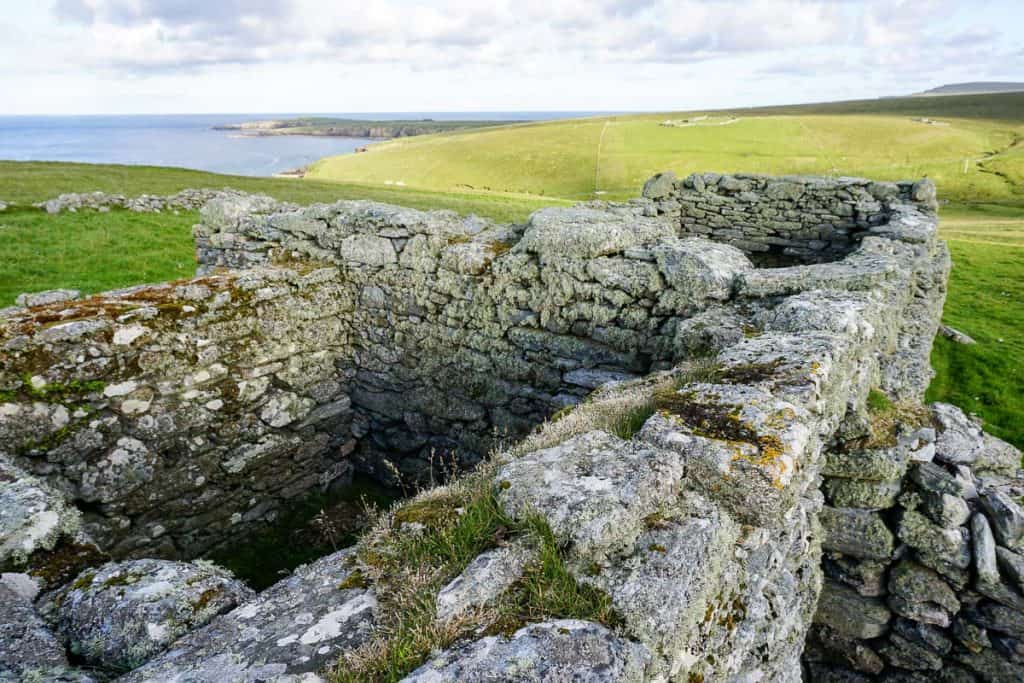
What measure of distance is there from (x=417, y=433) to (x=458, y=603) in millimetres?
6571

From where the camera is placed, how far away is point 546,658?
2391 mm

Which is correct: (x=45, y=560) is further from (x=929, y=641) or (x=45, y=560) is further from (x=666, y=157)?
(x=666, y=157)

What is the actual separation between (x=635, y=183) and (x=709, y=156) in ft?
50.9

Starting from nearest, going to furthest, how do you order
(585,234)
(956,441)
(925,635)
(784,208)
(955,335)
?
(925,635) → (956,441) → (585,234) → (784,208) → (955,335)

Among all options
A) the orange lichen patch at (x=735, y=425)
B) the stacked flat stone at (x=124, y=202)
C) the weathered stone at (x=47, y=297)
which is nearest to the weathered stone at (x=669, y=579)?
the orange lichen patch at (x=735, y=425)

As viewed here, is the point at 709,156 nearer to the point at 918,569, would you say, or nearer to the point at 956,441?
the point at 956,441

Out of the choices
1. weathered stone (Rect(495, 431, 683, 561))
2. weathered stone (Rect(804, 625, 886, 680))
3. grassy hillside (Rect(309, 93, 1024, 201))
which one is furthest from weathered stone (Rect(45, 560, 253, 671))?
grassy hillside (Rect(309, 93, 1024, 201))

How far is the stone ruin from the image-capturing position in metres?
3.01

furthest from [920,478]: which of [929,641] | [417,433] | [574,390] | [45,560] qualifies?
[45,560]

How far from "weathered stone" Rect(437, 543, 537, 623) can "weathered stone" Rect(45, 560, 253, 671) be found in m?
1.52

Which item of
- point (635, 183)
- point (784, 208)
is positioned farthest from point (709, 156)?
point (784, 208)

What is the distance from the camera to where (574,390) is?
737cm

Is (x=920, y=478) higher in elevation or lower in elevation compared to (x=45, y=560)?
lower

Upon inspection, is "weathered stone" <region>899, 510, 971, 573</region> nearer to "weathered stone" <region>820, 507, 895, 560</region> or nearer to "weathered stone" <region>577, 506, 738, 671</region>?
"weathered stone" <region>820, 507, 895, 560</region>
